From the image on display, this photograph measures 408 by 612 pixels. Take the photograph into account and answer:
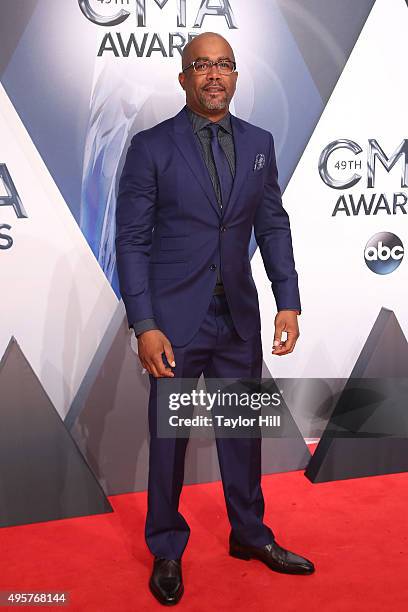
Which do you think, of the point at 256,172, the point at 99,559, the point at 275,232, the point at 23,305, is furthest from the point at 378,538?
the point at 23,305

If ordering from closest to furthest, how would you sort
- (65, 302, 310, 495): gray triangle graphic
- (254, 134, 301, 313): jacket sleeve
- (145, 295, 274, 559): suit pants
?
(145, 295, 274, 559): suit pants → (254, 134, 301, 313): jacket sleeve → (65, 302, 310, 495): gray triangle graphic

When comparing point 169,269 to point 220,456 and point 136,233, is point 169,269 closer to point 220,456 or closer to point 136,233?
point 136,233

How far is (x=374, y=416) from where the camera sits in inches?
137

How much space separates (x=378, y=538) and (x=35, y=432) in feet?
4.52

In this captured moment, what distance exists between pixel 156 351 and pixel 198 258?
0.33 m

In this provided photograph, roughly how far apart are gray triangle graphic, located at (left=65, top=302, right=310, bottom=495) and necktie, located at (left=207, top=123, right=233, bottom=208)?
924 mm

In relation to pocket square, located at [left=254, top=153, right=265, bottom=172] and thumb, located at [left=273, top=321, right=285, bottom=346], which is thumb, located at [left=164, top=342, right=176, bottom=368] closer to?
thumb, located at [left=273, top=321, right=285, bottom=346]

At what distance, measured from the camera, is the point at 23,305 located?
311 cm

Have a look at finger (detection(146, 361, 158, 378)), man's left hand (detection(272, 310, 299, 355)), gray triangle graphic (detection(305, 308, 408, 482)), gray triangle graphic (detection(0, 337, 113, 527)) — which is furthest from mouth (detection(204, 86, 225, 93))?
gray triangle graphic (detection(305, 308, 408, 482))

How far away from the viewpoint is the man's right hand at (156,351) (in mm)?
2371

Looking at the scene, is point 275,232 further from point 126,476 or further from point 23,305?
point 126,476

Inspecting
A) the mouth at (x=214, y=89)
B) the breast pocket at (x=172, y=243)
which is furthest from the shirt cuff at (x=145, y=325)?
the mouth at (x=214, y=89)

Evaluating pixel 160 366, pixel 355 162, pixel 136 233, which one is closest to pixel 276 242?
pixel 136 233

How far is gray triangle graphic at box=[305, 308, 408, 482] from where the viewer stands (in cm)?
341
